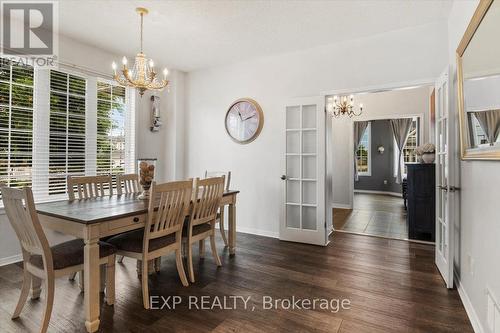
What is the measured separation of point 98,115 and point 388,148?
8730 mm

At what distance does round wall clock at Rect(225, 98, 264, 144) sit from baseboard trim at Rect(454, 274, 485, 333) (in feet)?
9.86

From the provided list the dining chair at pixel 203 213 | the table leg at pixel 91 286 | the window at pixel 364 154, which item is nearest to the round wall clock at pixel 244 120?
the dining chair at pixel 203 213

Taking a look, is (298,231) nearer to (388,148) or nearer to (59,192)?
(59,192)

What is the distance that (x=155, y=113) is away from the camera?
4.65m

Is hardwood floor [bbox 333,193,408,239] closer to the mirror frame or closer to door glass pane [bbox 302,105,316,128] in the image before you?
door glass pane [bbox 302,105,316,128]

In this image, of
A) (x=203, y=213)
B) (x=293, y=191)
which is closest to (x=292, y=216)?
(x=293, y=191)

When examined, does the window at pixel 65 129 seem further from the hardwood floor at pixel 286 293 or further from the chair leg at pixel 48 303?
the chair leg at pixel 48 303

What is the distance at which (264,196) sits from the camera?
14.0 ft

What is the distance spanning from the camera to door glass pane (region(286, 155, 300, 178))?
3927mm

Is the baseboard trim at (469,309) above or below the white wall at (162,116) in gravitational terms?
below

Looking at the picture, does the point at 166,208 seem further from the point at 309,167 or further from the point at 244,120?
the point at 244,120

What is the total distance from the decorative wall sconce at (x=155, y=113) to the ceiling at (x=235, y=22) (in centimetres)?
82

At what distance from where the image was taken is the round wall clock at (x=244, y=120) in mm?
4273

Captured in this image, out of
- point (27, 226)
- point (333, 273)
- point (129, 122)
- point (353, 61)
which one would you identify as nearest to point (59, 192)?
point (129, 122)
